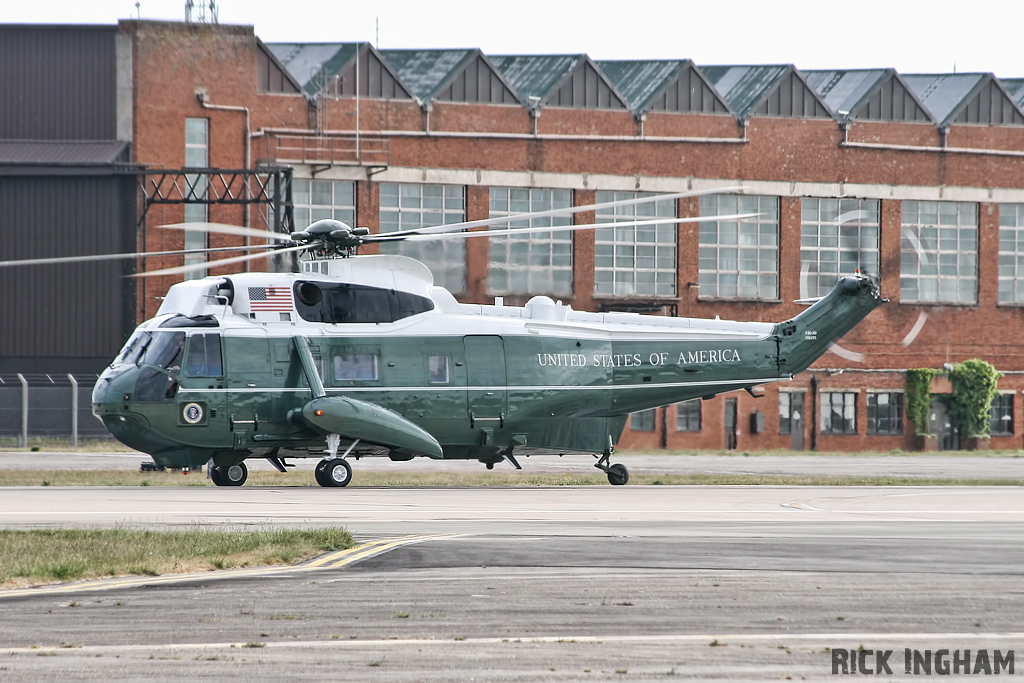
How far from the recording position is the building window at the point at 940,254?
57094 mm

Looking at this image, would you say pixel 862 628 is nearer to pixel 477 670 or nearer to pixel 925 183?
pixel 477 670

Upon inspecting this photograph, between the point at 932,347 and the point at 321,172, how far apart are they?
28.0 metres

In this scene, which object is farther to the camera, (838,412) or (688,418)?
(838,412)

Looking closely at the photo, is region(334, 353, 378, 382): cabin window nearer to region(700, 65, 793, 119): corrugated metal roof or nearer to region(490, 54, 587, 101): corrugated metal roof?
region(490, 54, 587, 101): corrugated metal roof

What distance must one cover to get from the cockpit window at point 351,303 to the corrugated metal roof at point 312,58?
1092 inches

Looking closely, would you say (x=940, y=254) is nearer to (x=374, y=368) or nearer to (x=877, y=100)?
(x=877, y=100)

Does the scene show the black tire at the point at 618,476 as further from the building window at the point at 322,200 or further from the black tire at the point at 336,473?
the building window at the point at 322,200

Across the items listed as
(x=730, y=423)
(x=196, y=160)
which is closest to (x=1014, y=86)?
(x=730, y=423)

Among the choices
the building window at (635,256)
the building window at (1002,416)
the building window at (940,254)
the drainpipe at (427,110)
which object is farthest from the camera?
the building window at (1002,416)

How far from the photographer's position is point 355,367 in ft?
83.0

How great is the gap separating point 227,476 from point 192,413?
64.9 inches

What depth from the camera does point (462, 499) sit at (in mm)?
22141

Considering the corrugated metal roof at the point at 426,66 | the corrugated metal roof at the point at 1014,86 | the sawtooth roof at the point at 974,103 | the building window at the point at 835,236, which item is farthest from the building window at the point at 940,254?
the corrugated metal roof at the point at 426,66

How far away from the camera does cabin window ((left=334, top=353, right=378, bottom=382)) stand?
25.2 meters
